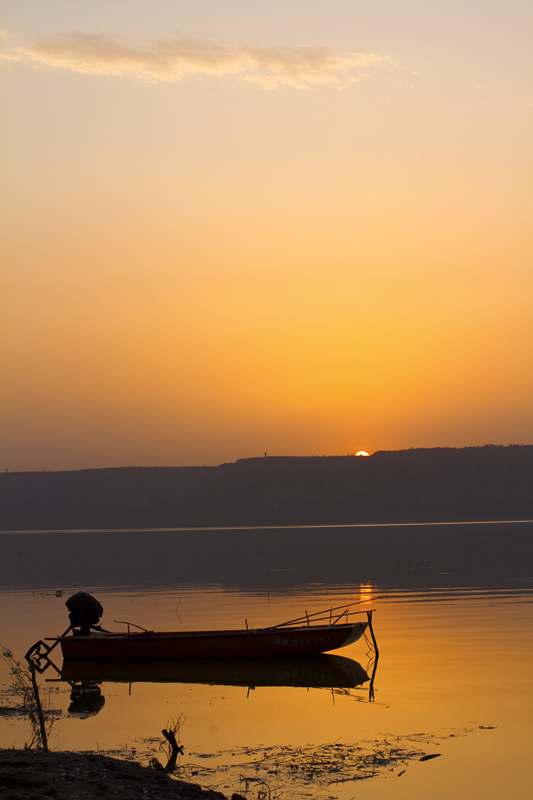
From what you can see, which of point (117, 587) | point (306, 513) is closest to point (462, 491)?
point (306, 513)

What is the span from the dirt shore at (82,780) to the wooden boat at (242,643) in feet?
42.0

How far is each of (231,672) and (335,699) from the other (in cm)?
521

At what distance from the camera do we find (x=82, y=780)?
1223cm

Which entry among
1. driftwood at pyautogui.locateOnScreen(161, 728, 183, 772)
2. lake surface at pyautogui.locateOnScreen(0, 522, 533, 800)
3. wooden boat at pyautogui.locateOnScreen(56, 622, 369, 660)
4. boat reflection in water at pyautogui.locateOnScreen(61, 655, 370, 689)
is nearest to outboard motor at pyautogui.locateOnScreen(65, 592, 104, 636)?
boat reflection in water at pyautogui.locateOnScreen(61, 655, 370, 689)

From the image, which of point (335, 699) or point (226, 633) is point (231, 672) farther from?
point (335, 699)

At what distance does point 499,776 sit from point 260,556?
2498 inches

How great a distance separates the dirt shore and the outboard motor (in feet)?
47.6

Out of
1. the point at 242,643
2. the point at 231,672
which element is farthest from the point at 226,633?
the point at 231,672

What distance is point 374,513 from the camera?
193125 mm

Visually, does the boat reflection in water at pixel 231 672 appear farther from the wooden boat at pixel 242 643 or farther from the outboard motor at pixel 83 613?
the outboard motor at pixel 83 613

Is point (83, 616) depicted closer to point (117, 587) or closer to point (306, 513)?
point (117, 587)

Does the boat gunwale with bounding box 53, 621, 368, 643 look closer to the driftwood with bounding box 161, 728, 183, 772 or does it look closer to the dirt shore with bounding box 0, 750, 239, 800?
the driftwood with bounding box 161, 728, 183, 772

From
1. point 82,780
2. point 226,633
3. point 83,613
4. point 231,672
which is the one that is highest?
point 83,613

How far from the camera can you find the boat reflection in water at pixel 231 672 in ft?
78.5
